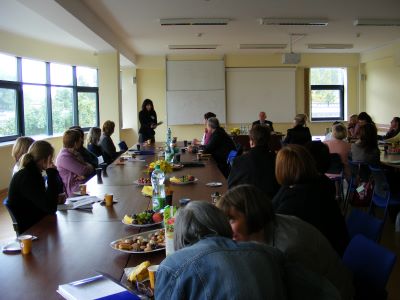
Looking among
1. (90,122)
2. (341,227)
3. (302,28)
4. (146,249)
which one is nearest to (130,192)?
(146,249)

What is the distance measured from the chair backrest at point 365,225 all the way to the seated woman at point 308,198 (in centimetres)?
14

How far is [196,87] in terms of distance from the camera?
11.6 m

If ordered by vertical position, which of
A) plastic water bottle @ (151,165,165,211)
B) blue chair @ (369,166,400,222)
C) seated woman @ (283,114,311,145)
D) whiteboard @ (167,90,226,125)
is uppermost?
whiteboard @ (167,90,226,125)

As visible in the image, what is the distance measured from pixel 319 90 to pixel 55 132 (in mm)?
7295

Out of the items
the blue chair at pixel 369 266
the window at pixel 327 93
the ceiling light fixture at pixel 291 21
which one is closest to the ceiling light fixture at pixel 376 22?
the ceiling light fixture at pixel 291 21

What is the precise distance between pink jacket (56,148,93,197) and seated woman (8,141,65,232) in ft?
4.62

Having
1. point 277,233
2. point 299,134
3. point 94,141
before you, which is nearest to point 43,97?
point 94,141

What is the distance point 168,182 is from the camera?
3.95 meters

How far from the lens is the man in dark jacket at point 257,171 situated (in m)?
3.79

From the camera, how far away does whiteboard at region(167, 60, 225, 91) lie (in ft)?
38.0

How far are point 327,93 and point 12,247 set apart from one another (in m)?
11.3

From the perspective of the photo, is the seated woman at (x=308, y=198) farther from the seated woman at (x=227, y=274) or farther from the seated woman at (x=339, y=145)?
the seated woman at (x=339, y=145)

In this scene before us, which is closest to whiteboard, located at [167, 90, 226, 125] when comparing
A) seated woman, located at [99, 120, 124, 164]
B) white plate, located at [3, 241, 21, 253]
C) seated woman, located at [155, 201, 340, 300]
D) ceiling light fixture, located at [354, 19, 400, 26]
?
ceiling light fixture, located at [354, 19, 400, 26]

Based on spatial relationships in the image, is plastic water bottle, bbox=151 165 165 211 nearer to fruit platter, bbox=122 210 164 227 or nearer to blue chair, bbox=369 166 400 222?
fruit platter, bbox=122 210 164 227
